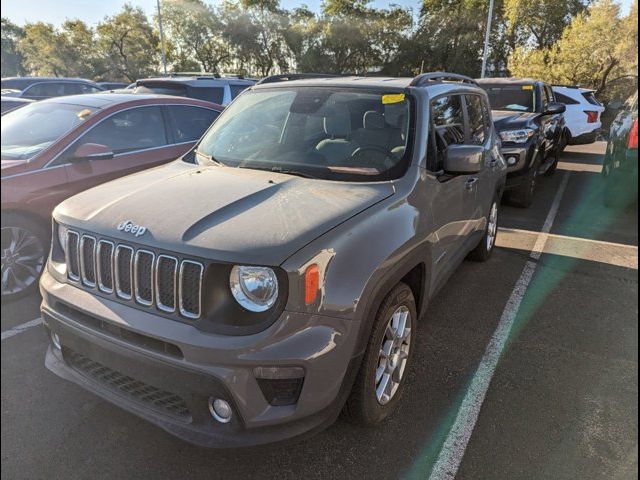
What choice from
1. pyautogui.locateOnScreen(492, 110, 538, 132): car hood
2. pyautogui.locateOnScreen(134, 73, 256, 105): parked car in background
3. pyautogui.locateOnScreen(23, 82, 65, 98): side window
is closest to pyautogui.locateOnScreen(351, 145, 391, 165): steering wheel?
pyautogui.locateOnScreen(492, 110, 538, 132): car hood

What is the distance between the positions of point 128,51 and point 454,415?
25.5m

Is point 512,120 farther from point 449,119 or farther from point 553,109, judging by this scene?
point 449,119

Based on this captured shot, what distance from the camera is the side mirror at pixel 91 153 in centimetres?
406

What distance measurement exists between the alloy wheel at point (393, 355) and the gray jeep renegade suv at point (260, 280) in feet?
0.05

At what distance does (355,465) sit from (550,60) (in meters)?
7.06

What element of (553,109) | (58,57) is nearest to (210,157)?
(553,109)

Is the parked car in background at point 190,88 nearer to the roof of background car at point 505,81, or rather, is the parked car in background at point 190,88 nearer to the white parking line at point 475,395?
the roof of background car at point 505,81

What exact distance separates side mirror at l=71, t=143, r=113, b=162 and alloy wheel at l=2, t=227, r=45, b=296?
35.6 inches

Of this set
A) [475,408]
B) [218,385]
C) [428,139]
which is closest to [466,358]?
[475,408]

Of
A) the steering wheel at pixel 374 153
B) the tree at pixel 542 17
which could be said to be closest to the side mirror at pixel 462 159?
the steering wheel at pixel 374 153

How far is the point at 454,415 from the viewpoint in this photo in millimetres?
2643

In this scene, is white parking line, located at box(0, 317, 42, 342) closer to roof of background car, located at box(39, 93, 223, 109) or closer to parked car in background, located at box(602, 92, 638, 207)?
roof of background car, located at box(39, 93, 223, 109)

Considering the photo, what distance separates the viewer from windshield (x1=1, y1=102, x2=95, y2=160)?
3.86 m

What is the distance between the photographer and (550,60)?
279 inches
